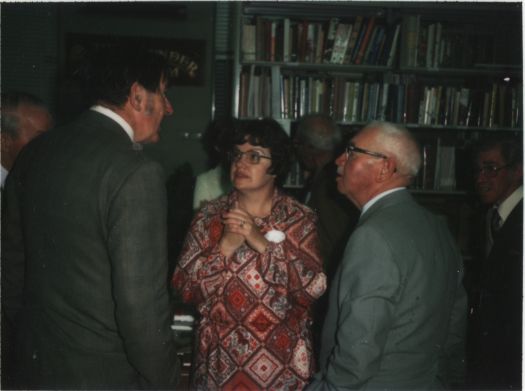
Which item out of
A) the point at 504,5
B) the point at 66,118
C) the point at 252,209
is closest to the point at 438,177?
the point at 504,5

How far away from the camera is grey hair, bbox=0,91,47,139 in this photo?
192 centimetres

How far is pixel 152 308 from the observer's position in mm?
1179

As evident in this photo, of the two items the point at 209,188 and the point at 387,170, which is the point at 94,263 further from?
the point at 209,188

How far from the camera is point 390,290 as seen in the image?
1.22 meters

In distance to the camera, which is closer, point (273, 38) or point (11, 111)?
point (11, 111)

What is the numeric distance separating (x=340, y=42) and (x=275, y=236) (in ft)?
7.53

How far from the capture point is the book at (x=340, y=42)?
11.2ft

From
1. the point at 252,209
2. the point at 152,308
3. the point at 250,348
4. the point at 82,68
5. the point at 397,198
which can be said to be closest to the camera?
the point at 152,308

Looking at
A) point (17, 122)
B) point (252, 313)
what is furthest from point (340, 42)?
point (252, 313)

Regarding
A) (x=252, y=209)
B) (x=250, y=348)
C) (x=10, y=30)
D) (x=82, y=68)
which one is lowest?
(x=250, y=348)

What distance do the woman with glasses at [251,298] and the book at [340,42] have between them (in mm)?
2130

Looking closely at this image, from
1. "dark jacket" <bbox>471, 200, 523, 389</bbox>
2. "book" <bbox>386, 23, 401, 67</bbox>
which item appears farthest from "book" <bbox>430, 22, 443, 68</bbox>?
"dark jacket" <bbox>471, 200, 523, 389</bbox>

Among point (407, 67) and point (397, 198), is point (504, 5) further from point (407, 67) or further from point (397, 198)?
point (397, 198)

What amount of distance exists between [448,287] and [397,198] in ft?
1.09
